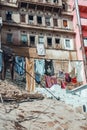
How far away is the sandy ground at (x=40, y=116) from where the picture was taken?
1864 cm

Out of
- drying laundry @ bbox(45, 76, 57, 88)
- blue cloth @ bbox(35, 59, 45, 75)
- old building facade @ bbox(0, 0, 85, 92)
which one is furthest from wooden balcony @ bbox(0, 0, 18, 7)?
drying laundry @ bbox(45, 76, 57, 88)

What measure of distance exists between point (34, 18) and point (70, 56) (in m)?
6.32

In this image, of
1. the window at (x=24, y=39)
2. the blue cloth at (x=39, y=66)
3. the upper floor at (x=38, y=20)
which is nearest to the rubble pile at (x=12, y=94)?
the blue cloth at (x=39, y=66)

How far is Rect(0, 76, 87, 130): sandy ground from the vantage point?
18638 millimetres

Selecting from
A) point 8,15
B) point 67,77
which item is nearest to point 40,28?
point 8,15

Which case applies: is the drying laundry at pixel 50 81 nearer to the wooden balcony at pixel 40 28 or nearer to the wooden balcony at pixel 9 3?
the wooden balcony at pixel 40 28

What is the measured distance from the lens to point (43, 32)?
116 feet

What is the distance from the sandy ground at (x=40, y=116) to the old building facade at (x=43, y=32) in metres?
8.34

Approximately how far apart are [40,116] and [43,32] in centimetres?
1645

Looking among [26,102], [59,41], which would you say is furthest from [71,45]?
[26,102]

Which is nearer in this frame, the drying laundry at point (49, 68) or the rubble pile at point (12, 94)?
the rubble pile at point (12, 94)

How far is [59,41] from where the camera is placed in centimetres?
3575

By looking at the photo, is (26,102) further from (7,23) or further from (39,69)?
(7,23)

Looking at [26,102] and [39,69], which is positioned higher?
[39,69]
